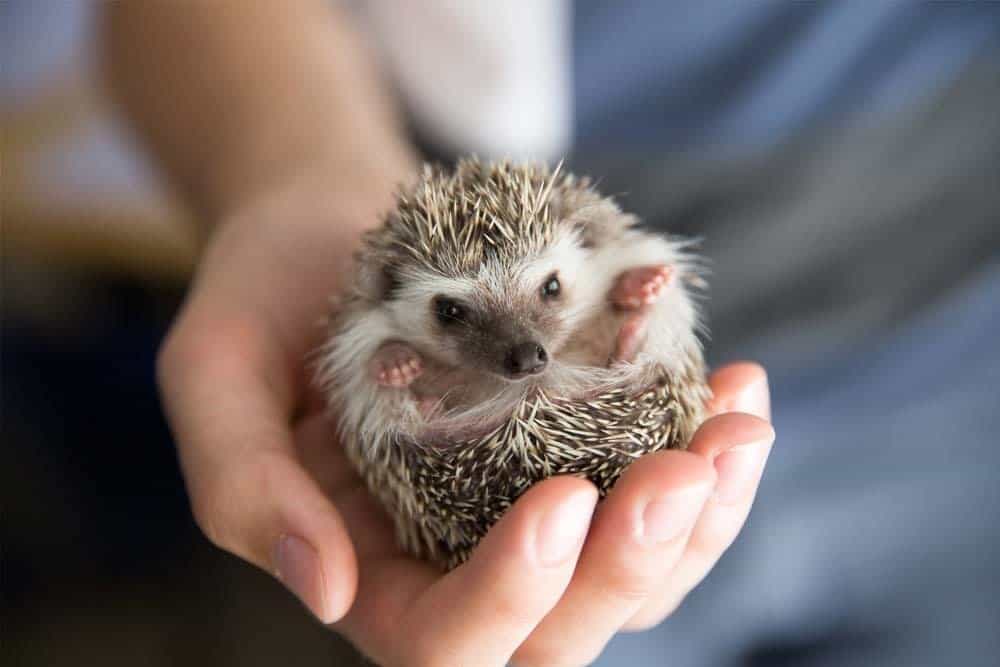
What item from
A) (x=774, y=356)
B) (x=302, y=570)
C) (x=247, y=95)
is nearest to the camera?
(x=302, y=570)

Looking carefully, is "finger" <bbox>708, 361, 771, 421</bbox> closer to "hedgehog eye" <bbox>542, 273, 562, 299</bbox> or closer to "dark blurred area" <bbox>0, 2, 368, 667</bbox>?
"hedgehog eye" <bbox>542, 273, 562, 299</bbox>

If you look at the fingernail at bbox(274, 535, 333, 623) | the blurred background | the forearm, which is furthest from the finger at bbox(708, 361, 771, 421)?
the forearm

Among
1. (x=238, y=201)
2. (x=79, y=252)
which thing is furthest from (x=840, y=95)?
(x=79, y=252)

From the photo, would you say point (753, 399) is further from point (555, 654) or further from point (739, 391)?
point (555, 654)

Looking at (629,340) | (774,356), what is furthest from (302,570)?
(774,356)

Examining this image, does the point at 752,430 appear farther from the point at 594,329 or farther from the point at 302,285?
the point at 302,285

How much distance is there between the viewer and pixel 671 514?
141 cm

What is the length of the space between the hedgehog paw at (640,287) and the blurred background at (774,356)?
93 cm

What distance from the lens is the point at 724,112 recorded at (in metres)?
2.89

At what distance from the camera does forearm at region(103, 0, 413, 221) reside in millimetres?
2898

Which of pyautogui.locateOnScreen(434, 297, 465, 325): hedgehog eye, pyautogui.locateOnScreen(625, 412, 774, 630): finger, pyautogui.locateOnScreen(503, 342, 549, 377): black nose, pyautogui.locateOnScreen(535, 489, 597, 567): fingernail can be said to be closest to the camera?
pyautogui.locateOnScreen(535, 489, 597, 567): fingernail

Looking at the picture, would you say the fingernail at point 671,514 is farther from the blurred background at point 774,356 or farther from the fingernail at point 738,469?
the blurred background at point 774,356

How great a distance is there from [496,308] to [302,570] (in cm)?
64

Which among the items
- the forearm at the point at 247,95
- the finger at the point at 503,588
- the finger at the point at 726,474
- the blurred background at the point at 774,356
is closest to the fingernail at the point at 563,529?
the finger at the point at 503,588
